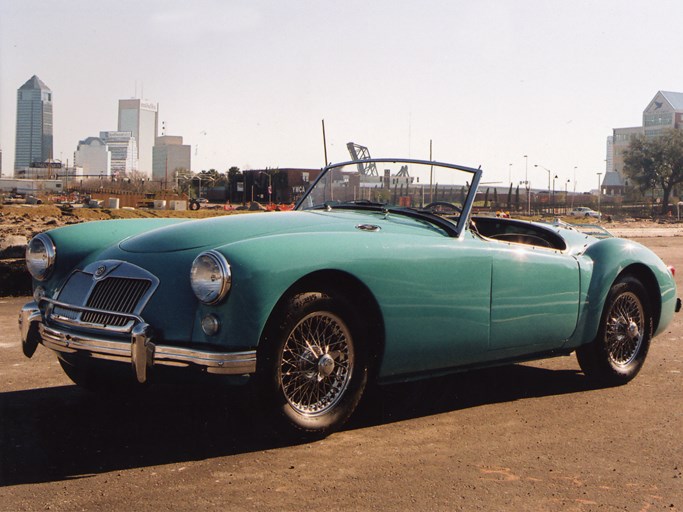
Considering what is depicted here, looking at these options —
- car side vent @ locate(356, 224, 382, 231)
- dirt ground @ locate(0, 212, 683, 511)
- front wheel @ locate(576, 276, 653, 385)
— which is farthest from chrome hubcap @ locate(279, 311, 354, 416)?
front wheel @ locate(576, 276, 653, 385)

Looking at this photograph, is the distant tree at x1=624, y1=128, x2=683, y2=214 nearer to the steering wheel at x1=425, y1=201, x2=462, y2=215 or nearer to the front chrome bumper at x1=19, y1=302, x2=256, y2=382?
the steering wheel at x1=425, y1=201, x2=462, y2=215

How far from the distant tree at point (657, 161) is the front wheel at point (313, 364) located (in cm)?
9543

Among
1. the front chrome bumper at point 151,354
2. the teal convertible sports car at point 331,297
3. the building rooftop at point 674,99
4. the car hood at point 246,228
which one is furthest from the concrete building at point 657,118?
the front chrome bumper at point 151,354

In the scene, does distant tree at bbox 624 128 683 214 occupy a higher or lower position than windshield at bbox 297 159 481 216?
higher

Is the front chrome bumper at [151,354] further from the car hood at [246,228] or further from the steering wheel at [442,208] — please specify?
the steering wheel at [442,208]

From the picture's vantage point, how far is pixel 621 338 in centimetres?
558

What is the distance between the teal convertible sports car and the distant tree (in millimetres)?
93918

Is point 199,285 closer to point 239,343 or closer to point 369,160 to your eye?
point 239,343

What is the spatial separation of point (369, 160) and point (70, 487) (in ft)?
10.3

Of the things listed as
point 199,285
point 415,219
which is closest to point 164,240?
point 199,285

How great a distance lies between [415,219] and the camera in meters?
4.93

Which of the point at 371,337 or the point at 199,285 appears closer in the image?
the point at 199,285

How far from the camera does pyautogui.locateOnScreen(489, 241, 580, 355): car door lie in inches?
184

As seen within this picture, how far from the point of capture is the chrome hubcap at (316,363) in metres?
3.84
